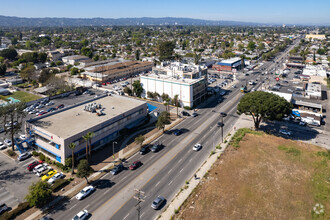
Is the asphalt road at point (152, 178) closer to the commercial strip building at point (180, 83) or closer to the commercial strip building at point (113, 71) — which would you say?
the commercial strip building at point (180, 83)

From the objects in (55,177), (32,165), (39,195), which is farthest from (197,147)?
(32,165)

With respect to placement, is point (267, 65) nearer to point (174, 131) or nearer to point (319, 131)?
point (319, 131)

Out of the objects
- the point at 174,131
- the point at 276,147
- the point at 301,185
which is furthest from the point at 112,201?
the point at 276,147

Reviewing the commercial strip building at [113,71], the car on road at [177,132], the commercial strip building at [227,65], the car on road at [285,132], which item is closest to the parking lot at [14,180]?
the car on road at [177,132]

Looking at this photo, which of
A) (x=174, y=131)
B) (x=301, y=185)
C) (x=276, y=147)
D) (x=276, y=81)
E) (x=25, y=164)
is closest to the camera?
(x=301, y=185)

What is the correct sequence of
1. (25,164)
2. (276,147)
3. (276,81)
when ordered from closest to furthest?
(25,164) < (276,147) < (276,81)

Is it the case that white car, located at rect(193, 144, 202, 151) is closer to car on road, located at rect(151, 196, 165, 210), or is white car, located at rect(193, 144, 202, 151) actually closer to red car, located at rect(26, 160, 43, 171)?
car on road, located at rect(151, 196, 165, 210)

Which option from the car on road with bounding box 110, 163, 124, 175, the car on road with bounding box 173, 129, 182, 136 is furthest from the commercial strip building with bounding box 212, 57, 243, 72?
the car on road with bounding box 110, 163, 124, 175
